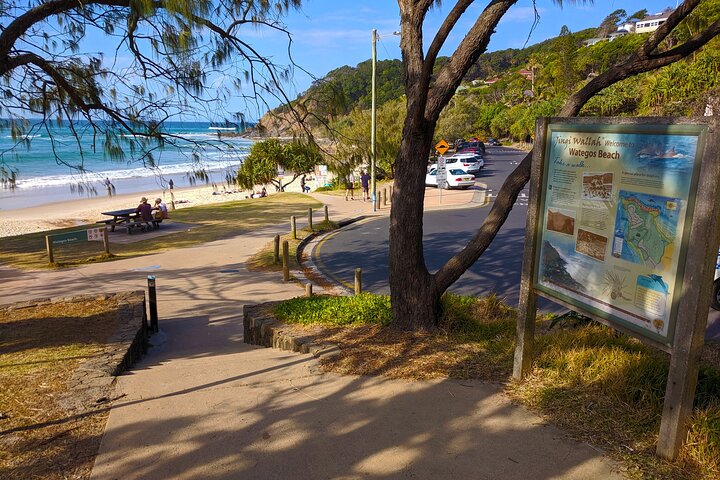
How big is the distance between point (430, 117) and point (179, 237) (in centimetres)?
1531

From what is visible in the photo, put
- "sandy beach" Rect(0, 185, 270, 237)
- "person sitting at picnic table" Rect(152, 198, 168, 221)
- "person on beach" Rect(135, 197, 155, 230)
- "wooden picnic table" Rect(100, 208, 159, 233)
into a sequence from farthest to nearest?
"sandy beach" Rect(0, 185, 270, 237) < "person sitting at picnic table" Rect(152, 198, 168, 221) < "person on beach" Rect(135, 197, 155, 230) < "wooden picnic table" Rect(100, 208, 159, 233)

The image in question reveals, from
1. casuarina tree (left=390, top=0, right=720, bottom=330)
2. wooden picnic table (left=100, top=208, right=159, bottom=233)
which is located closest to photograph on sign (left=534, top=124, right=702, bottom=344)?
casuarina tree (left=390, top=0, right=720, bottom=330)

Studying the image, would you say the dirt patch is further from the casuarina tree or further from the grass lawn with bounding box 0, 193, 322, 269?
the grass lawn with bounding box 0, 193, 322, 269

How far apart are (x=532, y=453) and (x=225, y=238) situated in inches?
659

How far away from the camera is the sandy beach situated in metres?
27.2

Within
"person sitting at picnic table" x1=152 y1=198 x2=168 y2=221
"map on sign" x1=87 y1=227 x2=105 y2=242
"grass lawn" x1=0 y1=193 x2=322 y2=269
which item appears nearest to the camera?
"map on sign" x1=87 y1=227 x2=105 y2=242

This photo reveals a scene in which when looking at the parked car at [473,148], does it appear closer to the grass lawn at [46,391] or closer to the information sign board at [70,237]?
the information sign board at [70,237]

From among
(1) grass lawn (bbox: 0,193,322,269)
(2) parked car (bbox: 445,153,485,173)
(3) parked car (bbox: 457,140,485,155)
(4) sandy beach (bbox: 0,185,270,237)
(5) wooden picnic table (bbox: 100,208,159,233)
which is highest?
(3) parked car (bbox: 457,140,485,155)

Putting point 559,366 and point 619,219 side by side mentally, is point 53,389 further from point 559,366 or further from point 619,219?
point 619,219

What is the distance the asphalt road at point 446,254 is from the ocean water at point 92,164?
400 cm

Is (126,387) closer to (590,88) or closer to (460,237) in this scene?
(590,88)

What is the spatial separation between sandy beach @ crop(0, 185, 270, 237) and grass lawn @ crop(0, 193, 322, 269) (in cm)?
278

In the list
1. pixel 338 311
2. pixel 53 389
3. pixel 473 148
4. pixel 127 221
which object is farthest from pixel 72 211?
pixel 473 148

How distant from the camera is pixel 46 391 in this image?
202 inches
